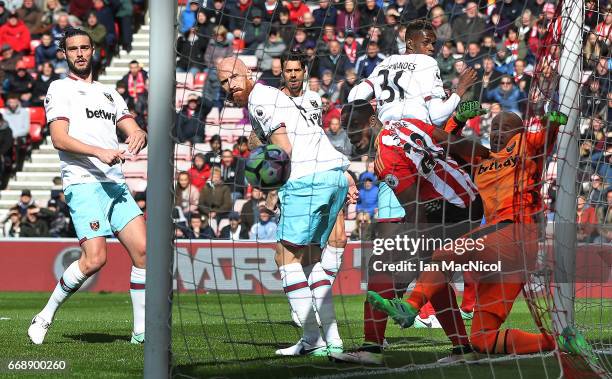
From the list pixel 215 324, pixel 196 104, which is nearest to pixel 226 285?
pixel 196 104

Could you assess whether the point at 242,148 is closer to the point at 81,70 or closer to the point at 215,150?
the point at 215,150

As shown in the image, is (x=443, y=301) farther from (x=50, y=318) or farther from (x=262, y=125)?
(x=50, y=318)

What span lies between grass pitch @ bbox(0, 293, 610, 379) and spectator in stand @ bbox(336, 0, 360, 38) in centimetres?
223

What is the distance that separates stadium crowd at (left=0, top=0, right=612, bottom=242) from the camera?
7969 millimetres

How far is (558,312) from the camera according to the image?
22.1 feet

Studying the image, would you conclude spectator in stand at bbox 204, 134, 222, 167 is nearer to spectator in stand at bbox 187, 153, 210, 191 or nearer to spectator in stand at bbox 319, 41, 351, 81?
spectator in stand at bbox 187, 153, 210, 191

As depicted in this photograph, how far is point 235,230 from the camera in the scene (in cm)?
1441

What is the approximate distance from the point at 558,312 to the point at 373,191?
6261 millimetres

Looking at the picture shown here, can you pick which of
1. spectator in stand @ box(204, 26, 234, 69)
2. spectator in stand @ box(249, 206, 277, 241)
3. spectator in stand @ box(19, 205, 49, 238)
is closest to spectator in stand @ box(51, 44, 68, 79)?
spectator in stand @ box(19, 205, 49, 238)

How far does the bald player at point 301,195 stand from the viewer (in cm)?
729

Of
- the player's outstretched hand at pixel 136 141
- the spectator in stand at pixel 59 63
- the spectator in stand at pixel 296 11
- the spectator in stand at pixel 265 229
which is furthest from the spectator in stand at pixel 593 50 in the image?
the spectator in stand at pixel 59 63

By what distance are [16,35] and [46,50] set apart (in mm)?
1078

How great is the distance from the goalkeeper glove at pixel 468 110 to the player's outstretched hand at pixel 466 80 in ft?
1.36

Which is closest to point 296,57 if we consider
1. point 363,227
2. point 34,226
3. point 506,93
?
point 506,93
